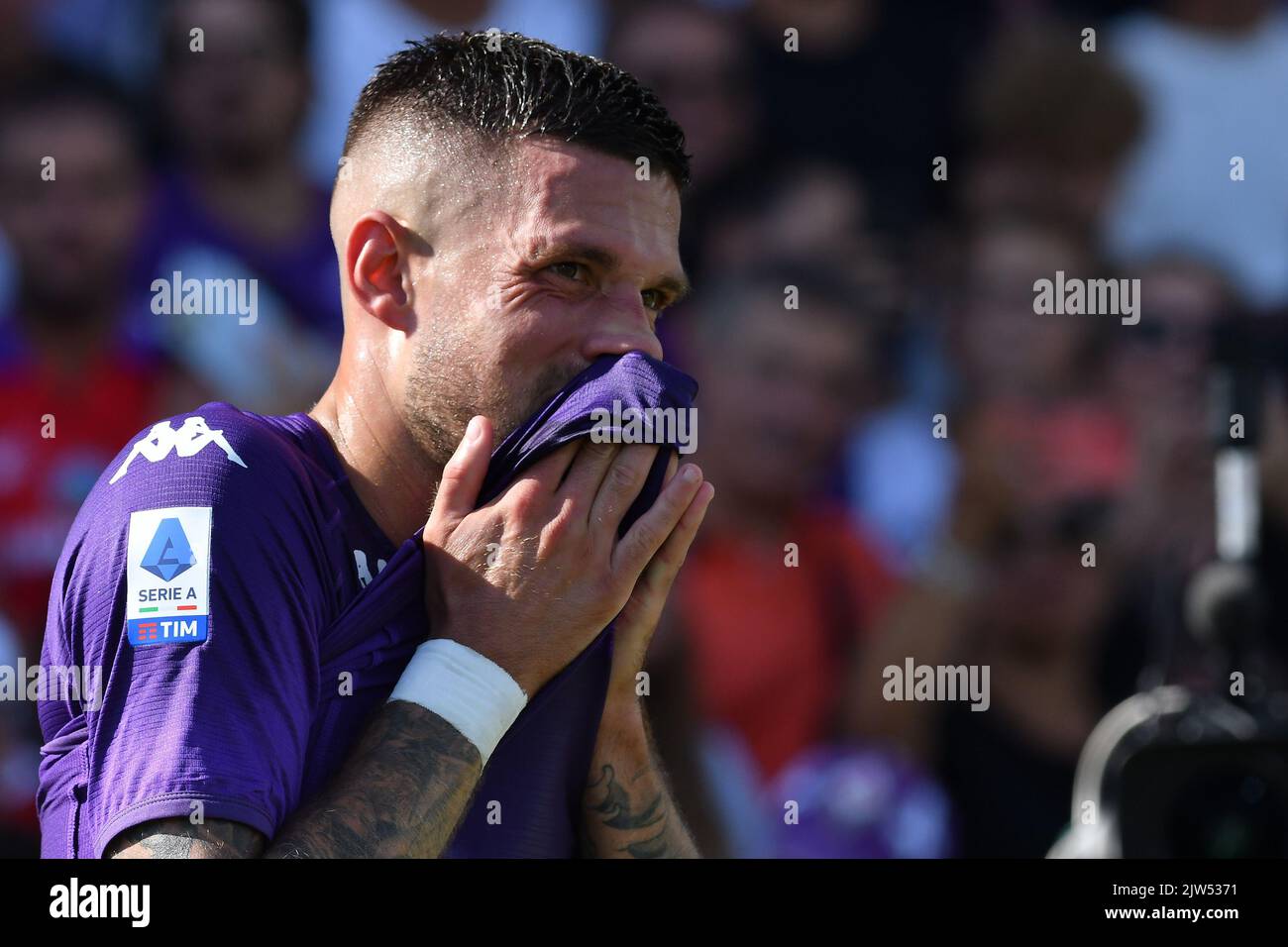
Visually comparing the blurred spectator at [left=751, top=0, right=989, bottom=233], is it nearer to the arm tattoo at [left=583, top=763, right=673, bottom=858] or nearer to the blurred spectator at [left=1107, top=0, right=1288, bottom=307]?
the blurred spectator at [left=1107, top=0, right=1288, bottom=307]

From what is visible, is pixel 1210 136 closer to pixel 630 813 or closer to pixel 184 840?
pixel 630 813

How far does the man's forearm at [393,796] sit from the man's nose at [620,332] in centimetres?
79

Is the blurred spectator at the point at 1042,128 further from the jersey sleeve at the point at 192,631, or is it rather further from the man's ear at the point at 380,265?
the jersey sleeve at the point at 192,631

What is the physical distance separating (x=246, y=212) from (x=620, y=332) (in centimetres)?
366

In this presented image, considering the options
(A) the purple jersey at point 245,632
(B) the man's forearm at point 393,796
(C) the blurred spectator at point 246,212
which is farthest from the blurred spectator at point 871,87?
(B) the man's forearm at point 393,796

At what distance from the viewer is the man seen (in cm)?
270

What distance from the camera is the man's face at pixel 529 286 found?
3.24m

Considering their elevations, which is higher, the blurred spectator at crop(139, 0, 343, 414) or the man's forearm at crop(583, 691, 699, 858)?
the blurred spectator at crop(139, 0, 343, 414)

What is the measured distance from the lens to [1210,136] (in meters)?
7.99

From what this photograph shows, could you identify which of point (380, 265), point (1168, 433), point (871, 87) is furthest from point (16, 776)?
point (1168, 433)

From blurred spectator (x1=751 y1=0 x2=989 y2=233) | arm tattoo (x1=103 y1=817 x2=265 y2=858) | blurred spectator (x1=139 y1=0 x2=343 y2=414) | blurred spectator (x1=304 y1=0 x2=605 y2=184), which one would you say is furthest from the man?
blurred spectator (x1=751 y1=0 x2=989 y2=233)

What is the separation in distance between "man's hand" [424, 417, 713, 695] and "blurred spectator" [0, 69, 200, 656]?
341 centimetres

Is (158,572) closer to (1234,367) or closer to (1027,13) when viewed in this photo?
(1234,367)
